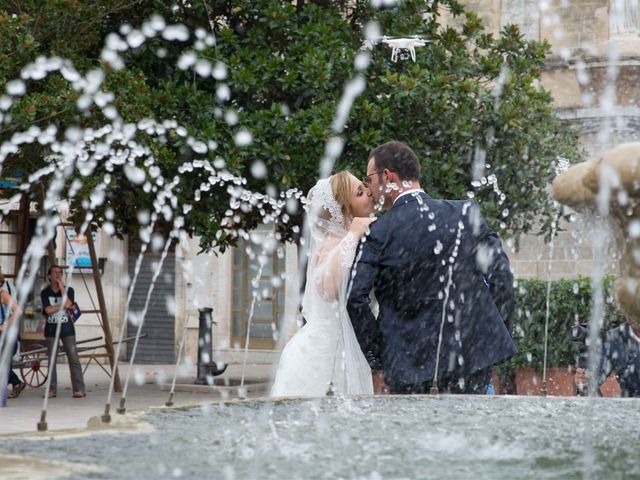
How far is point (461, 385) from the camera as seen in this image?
5.38 m

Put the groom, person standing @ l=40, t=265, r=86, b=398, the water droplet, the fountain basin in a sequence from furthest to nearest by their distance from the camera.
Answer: person standing @ l=40, t=265, r=86, b=398
the water droplet
the groom
the fountain basin

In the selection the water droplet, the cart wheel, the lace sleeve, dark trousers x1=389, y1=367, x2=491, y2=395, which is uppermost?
the water droplet

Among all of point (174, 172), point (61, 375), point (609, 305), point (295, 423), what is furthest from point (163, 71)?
point (295, 423)

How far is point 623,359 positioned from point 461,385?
377 cm

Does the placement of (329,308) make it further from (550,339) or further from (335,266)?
(550,339)

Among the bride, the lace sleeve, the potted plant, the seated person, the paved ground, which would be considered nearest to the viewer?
the lace sleeve

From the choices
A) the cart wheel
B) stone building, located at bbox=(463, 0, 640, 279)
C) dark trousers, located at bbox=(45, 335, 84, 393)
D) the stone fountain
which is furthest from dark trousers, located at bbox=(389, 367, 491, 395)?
stone building, located at bbox=(463, 0, 640, 279)

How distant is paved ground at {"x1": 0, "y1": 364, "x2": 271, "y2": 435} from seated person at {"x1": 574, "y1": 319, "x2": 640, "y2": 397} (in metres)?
2.83

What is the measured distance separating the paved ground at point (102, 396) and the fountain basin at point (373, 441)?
4.99 metres

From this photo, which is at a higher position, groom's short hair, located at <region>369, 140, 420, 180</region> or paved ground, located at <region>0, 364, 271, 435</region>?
groom's short hair, located at <region>369, 140, 420, 180</region>

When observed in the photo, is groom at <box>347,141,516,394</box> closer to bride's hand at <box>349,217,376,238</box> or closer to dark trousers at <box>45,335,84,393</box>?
bride's hand at <box>349,217,376,238</box>

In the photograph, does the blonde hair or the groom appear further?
the blonde hair

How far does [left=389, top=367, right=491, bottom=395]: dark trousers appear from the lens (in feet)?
17.6

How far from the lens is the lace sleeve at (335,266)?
620 centimetres
